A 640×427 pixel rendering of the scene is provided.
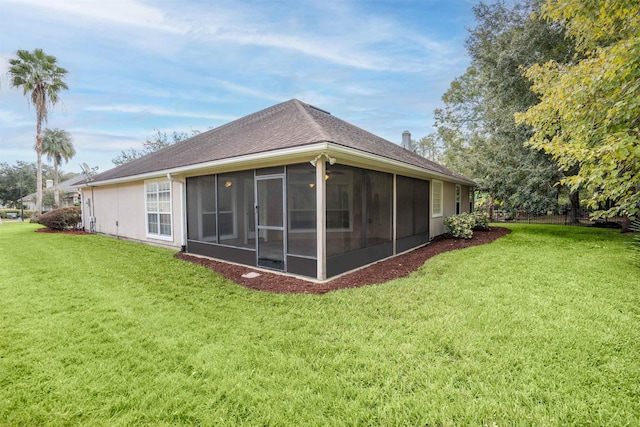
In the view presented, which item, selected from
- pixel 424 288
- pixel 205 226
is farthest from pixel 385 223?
pixel 205 226

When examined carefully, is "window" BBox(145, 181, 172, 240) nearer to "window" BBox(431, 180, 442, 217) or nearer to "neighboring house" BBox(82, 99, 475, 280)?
"neighboring house" BBox(82, 99, 475, 280)

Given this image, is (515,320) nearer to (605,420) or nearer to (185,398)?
(605,420)

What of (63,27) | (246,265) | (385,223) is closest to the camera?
(246,265)

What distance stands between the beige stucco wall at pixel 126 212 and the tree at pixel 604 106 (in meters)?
9.45

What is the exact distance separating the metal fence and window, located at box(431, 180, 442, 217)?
6.51 m

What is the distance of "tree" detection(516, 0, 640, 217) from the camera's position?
13.3ft

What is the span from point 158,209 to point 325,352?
8.64 metres

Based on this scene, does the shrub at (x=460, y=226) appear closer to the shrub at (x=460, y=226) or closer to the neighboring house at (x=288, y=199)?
the shrub at (x=460, y=226)

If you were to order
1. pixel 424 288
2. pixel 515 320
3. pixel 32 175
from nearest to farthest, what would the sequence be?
pixel 515 320
pixel 424 288
pixel 32 175

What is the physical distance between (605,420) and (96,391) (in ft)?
12.7

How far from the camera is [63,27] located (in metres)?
8.23

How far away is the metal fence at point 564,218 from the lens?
15.1m

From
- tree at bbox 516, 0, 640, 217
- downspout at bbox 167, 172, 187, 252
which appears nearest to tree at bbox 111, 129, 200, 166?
downspout at bbox 167, 172, 187, 252

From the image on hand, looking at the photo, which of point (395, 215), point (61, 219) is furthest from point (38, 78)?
point (395, 215)
